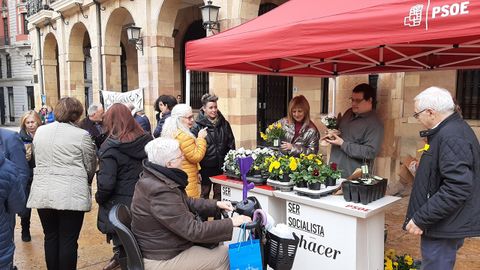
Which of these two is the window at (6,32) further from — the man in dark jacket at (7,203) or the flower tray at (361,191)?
the flower tray at (361,191)

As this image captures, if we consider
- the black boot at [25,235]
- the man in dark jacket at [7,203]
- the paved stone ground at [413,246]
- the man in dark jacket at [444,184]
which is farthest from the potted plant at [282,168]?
the black boot at [25,235]

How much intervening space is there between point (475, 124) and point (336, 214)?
14.3 ft

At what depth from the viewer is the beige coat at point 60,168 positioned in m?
3.29

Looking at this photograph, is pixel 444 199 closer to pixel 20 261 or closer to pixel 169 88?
pixel 20 261

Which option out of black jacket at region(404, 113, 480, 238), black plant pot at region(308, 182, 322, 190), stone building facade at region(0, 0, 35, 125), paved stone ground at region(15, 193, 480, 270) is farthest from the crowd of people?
stone building facade at region(0, 0, 35, 125)

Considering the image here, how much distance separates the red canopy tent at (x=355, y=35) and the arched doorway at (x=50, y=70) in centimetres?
1751

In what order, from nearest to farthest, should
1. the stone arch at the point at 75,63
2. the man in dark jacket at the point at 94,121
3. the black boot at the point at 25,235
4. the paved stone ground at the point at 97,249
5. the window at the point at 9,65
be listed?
1. the paved stone ground at the point at 97,249
2. the black boot at the point at 25,235
3. the man in dark jacket at the point at 94,121
4. the stone arch at the point at 75,63
5. the window at the point at 9,65

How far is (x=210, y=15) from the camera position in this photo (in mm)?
8164

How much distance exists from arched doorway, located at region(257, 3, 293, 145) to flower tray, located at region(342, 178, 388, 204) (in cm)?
687

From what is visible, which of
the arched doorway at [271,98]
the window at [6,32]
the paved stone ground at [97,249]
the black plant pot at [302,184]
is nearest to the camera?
the black plant pot at [302,184]

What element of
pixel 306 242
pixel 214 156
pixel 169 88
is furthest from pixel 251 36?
pixel 169 88

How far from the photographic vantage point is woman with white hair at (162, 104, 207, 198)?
3732 millimetres

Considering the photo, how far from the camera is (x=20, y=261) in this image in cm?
429


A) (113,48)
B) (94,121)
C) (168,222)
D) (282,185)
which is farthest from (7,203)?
(113,48)
